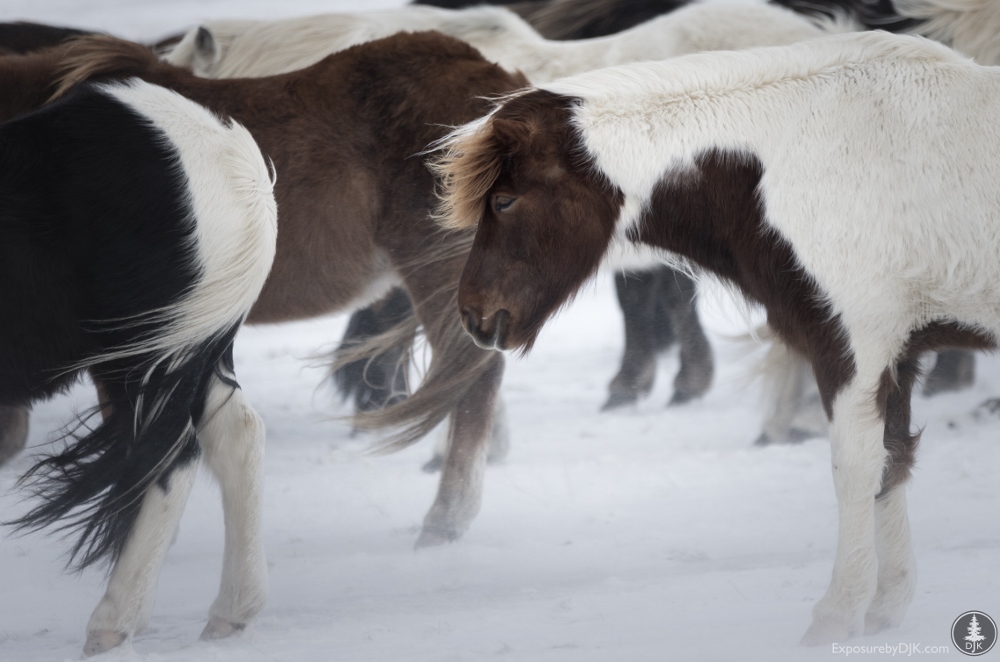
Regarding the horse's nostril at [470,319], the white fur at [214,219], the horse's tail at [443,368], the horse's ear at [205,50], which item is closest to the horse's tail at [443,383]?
the horse's tail at [443,368]

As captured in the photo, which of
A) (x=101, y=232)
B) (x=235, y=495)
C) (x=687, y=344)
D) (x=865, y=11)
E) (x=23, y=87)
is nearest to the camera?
(x=101, y=232)

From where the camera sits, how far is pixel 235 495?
2646 millimetres

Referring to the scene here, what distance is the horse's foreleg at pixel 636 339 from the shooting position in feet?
18.3

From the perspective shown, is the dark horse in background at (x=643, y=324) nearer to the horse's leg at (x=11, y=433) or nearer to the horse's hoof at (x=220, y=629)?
the horse's leg at (x=11, y=433)

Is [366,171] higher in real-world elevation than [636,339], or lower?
higher

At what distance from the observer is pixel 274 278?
3549 millimetres

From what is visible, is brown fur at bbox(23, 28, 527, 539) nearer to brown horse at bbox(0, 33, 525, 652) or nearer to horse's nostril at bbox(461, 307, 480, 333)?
brown horse at bbox(0, 33, 525, 652)

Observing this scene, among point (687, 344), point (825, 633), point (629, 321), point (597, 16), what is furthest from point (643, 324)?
point (825, 633)

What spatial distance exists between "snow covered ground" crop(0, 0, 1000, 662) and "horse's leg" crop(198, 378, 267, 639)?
0.33ft

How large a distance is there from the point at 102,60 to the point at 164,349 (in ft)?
5.60

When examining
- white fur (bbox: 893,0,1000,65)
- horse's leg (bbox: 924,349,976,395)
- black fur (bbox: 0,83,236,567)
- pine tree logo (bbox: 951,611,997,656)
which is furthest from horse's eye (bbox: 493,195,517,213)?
horse's leg (bbox: 924,349,976,395)

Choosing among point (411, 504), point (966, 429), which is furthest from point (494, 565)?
point (966, 429)

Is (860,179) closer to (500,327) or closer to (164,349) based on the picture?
(500,327)

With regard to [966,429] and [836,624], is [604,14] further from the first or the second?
[836,624]
